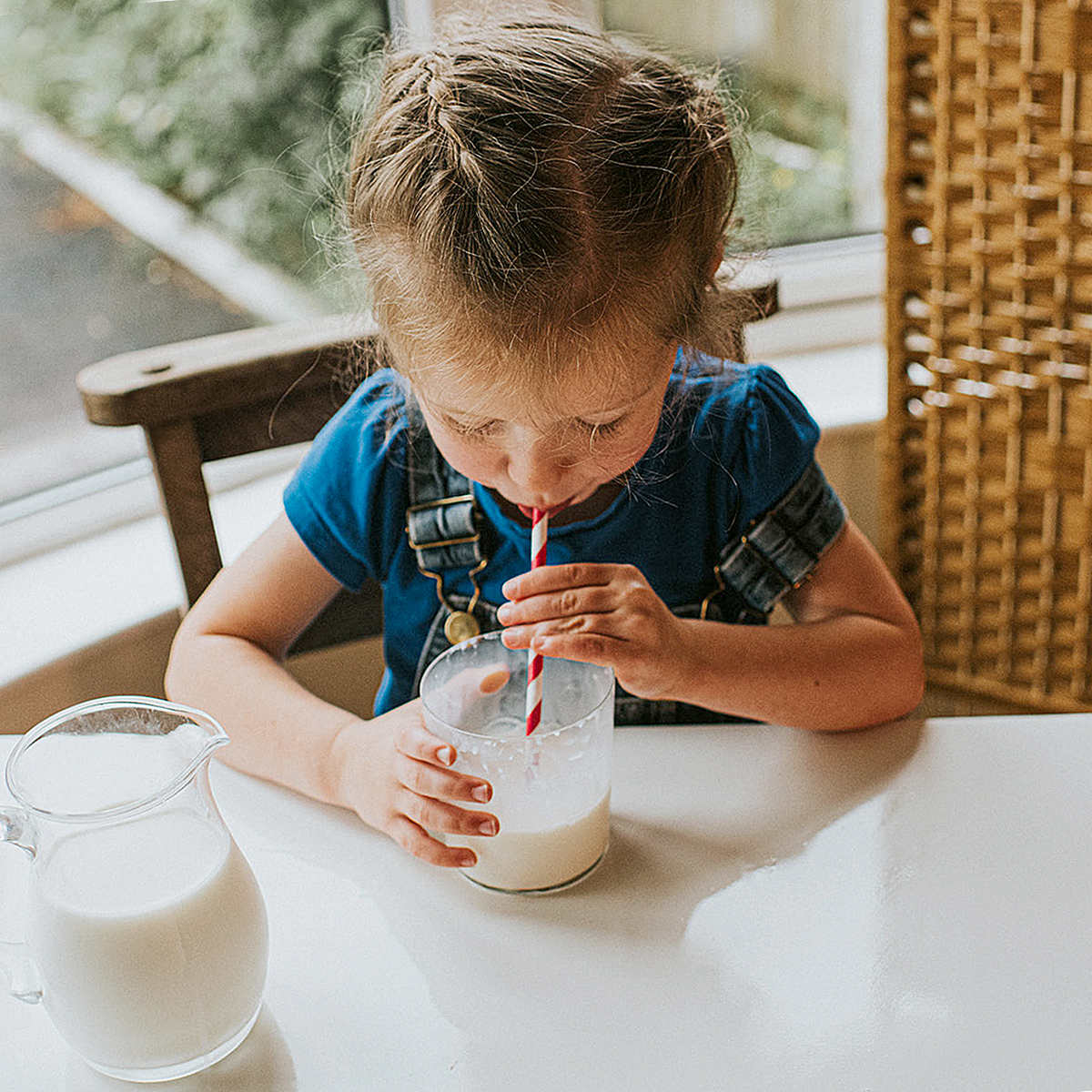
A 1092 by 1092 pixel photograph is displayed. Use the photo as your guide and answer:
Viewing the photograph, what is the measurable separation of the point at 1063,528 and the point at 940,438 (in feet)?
0.57

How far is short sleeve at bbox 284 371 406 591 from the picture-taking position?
37.5 inches

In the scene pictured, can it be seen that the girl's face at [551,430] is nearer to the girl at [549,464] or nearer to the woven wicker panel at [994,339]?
the girl at [549,464]

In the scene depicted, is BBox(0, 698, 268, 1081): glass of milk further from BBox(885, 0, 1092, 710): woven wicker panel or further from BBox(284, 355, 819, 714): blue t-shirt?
BBox(885, 0, 1092, 710): woven wicker panel

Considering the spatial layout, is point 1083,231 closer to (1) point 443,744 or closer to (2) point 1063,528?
(2) point 1063,528

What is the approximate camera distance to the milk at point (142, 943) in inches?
21.6

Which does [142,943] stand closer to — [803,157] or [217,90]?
[217,90]

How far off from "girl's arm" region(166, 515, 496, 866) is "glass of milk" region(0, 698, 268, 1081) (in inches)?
4.8

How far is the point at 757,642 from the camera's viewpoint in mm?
845

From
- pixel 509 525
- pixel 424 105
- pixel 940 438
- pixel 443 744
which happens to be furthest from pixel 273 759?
pixel 940 438

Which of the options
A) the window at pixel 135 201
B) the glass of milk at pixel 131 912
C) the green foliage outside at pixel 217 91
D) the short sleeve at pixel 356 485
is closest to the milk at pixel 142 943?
the glass of milk at pixel 131 912

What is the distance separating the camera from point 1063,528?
1.46 m

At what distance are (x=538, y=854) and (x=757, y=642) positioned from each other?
250 mm

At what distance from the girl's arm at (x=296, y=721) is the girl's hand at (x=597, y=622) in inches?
3.2

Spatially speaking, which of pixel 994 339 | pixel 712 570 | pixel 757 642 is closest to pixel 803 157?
pixel 994 339
